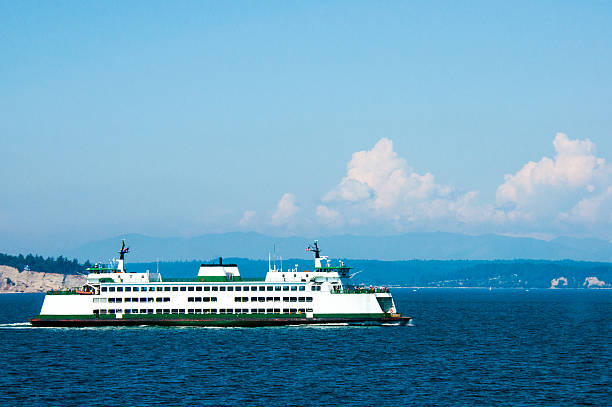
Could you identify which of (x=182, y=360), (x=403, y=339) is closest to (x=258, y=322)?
(x=403, y=339)

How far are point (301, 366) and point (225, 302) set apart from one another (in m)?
27.7

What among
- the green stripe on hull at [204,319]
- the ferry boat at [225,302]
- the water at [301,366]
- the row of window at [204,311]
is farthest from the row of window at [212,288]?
the water at [301,366]

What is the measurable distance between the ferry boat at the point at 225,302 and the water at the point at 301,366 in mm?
1417

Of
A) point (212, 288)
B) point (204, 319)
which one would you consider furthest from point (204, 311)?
point (212, 288)

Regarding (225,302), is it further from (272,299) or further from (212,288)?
(272,299)

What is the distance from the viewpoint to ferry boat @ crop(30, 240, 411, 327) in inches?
3381

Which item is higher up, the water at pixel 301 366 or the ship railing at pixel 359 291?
the ship railing at pixel 359 291

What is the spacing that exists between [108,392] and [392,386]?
64.5ft

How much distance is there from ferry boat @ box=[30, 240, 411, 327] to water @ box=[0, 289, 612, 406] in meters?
1.42

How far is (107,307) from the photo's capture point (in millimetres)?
88250

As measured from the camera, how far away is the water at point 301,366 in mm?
49656

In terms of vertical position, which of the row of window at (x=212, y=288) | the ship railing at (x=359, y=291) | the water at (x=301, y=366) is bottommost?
the water at (x=301, y=366)

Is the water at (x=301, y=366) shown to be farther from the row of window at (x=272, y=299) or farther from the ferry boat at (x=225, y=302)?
the row of window at (x=272, y=299)

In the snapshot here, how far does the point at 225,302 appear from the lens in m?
87.3
